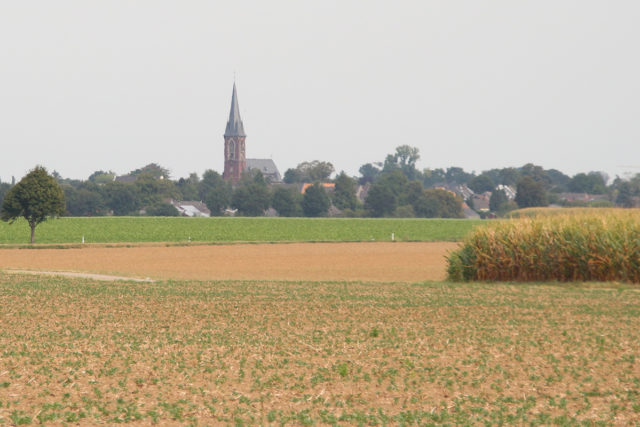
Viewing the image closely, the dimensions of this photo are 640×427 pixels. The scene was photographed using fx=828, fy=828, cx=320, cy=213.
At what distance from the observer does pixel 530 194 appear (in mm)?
165625

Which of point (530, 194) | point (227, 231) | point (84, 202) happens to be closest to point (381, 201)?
point (530, 194)

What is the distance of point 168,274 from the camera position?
128 ft

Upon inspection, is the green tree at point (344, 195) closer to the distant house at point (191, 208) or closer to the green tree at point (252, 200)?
the green tree at point (252, 200)

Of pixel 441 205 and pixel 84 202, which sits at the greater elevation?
pixel 441 205

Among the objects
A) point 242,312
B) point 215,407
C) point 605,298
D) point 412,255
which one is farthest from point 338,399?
point 412,255

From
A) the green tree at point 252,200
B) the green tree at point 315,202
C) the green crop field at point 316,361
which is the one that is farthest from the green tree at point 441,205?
the green crop field at point 316,361

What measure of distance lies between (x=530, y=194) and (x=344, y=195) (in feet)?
129

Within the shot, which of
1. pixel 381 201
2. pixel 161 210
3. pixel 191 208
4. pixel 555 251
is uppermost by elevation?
pixel 381 201

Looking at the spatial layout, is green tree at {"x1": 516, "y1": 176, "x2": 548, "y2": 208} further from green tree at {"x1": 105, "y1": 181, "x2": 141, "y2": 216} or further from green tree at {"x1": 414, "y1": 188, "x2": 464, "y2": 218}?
green tree at {"x1": 105, "y1": 181, "x2": 141, "y2": 216}

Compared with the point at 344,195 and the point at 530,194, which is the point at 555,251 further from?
the point at 344,195

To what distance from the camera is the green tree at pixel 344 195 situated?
178625 millimetres

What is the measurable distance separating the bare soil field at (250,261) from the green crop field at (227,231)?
12.1 metres

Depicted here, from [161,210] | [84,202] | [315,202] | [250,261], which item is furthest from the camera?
[315,202]

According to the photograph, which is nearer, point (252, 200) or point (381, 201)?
point (381, 201)
